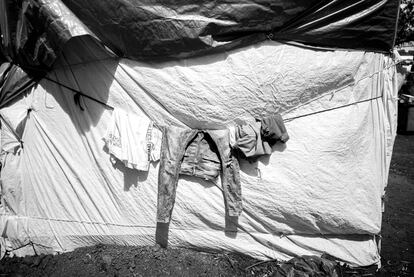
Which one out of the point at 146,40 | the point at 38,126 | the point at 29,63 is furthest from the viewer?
the point at 38,126

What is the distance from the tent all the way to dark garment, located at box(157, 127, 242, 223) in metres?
0.12

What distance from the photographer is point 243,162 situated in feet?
9.47

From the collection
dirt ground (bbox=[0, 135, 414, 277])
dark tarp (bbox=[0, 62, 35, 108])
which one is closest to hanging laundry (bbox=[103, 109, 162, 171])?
dirt ground (bbox=[0, 135, 414, 277])

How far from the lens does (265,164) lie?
2.85 meters

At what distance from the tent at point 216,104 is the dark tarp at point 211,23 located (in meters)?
0.01

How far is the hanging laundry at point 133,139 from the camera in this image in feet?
9.40

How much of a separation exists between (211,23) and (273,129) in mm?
1210

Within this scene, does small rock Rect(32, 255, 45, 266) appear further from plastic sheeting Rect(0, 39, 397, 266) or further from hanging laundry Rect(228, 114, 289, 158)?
hanging laundry Rect(228, 114, 289, 158)

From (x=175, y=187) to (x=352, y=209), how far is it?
194 cm

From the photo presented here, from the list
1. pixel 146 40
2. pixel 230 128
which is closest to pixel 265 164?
pixel 230 128

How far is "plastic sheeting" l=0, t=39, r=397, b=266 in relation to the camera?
107 inches

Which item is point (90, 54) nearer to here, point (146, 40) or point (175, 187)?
point (146, 40)

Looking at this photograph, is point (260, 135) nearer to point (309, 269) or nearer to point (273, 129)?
point (273, 129)

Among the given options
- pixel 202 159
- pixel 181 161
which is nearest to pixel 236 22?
pixel 202 159
